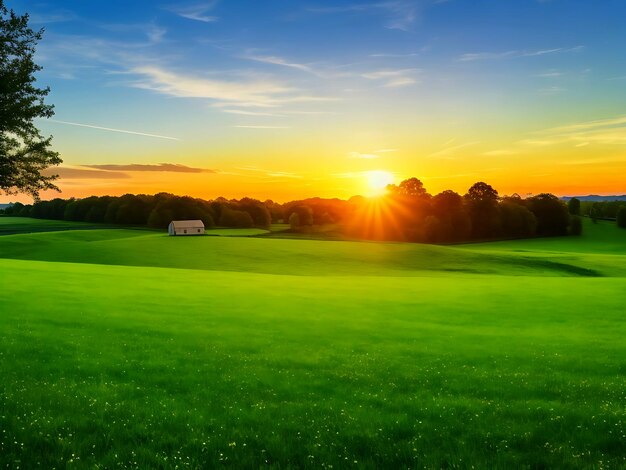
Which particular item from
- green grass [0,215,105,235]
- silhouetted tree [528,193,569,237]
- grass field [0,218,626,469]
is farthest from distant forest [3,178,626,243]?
grass field [0,218,626,469]

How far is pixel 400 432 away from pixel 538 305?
95.1ft

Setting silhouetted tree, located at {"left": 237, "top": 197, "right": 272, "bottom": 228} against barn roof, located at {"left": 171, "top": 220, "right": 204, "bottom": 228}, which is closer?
barn roof, located at {"left": 171, "top": 220, "right": 204, "bottom": 228}

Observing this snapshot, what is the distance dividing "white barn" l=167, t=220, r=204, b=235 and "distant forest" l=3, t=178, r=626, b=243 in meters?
22.9

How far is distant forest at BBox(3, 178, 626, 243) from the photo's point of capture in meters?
143

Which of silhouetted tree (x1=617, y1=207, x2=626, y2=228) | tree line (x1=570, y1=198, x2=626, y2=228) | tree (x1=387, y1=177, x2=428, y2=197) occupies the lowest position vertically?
silhouetted tree (x1=617, y1=207, x2=626, y2=228)

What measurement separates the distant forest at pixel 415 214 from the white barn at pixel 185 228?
903 inches

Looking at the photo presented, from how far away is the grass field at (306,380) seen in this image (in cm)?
959

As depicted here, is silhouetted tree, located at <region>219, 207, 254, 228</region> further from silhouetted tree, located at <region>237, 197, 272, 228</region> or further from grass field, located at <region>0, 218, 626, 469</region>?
grass field, located at <region>0, 218, 626, 469</region>

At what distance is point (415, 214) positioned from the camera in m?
144

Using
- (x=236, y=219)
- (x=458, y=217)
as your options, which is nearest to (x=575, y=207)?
(x=458, y=217)

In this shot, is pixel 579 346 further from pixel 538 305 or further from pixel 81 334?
pixel 81 334

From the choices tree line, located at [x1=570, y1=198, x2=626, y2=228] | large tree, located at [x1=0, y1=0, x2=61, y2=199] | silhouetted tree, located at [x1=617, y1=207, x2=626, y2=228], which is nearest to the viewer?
large tree, located at [x1=0, y1=0, x2=61, y2=199]

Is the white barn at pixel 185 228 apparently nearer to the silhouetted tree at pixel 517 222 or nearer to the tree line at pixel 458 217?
the tree line at pixel 458 217

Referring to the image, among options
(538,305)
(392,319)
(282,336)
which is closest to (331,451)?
(282,336)
